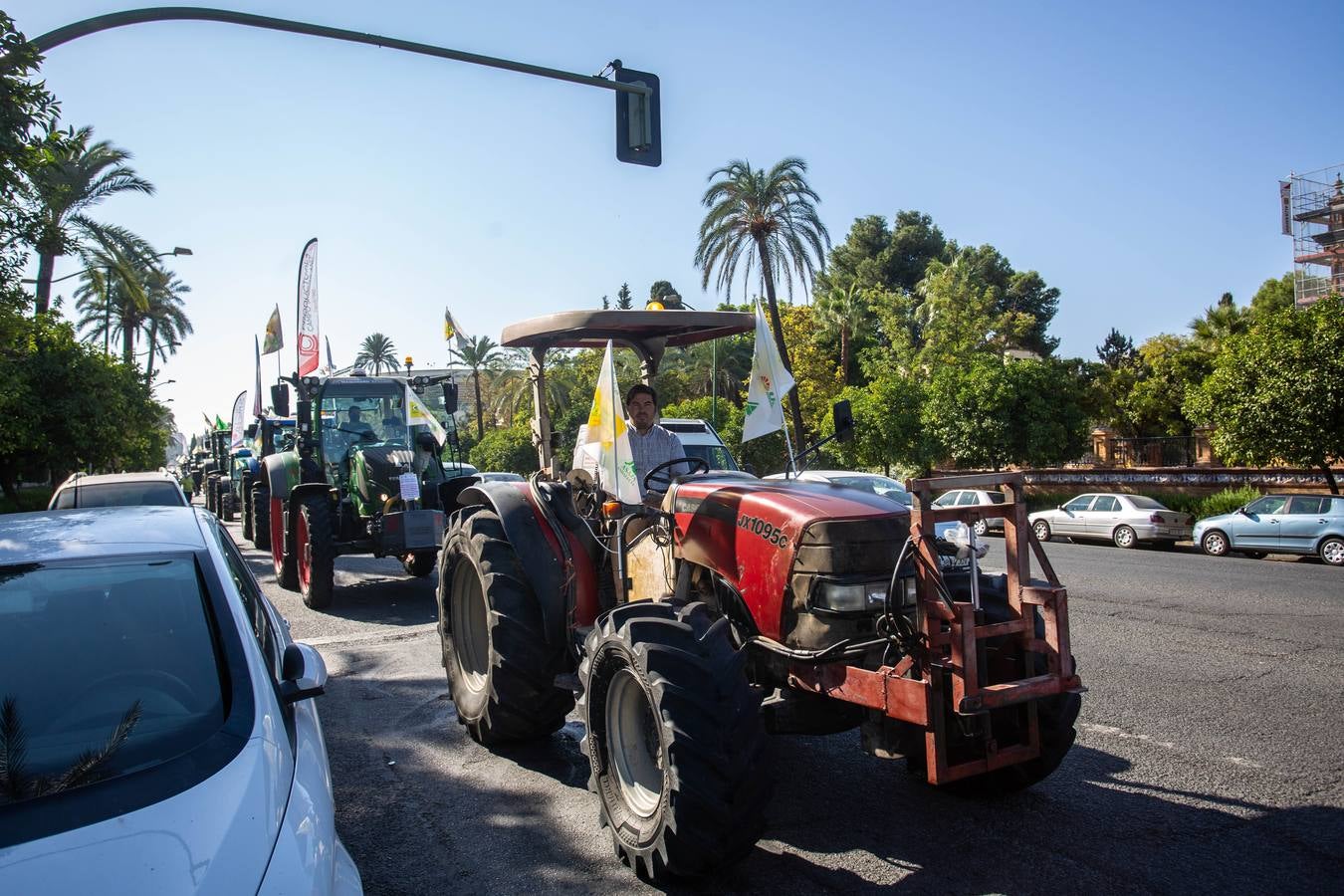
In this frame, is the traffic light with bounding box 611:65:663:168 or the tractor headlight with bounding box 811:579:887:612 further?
the traffic light with bounding box 611:65:663:168

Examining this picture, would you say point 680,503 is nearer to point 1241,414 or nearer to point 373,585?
point 373,585

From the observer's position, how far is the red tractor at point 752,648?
3592 millimetres

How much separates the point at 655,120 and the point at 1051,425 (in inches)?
913

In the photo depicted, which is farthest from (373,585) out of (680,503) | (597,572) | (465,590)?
(680,503)

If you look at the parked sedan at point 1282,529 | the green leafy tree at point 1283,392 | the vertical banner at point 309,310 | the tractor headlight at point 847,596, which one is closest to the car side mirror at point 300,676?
the tractor headlight at point 847,596

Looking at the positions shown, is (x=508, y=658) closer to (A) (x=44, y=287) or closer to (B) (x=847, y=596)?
(B) (x=847, y=596)

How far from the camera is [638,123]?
1009cm

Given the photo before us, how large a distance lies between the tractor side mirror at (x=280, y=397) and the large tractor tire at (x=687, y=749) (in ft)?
30.3

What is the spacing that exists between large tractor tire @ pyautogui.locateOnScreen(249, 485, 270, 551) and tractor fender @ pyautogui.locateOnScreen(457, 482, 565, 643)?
39.2 feet

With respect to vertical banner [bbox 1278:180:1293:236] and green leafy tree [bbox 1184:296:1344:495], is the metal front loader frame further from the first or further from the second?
vertical banner [bbox 1278:180:1293:236]

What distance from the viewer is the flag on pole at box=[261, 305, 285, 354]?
21.5 metres

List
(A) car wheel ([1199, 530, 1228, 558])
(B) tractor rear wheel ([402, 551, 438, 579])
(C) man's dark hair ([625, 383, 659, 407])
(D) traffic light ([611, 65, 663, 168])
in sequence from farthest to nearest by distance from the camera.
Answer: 1. (A) car wheel ([1199, 530, 1228, 558])
2. (B) tractor rear wheel ([402, 551, 438, 579])
3. (D) traffic light ([611, 65, 663, 168])
4. (C) man's dark hair ([625, 383, 659, 407])

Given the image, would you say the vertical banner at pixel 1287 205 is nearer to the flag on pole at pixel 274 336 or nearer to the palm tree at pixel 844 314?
the palm tree at pixel 844 314

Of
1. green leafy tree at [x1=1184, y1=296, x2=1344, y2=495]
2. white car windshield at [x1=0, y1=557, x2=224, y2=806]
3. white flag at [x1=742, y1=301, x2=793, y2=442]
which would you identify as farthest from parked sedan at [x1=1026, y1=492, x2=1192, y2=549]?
white car windshield at [x1=0, y1=557, x2=224, y2=806]
